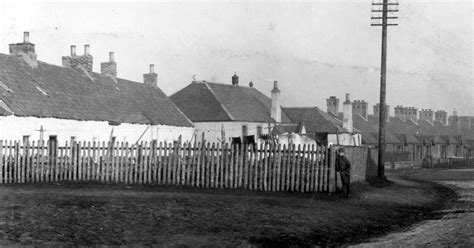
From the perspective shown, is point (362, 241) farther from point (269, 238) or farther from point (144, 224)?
point (144, 224)

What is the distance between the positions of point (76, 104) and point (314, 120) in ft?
103

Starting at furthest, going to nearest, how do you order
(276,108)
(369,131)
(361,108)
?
(361,108) → (369,131) → (276,108)

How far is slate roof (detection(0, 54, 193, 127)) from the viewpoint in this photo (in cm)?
2625

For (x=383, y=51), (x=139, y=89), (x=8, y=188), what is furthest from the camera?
(x=139, y=89)

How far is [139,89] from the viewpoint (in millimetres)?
41000

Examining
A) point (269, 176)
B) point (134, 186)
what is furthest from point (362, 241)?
point (134, 186)

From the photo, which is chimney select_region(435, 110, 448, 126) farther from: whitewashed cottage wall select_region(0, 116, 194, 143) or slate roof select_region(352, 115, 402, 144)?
whitewashed cottage wall select_region(0, 116, 194, 143)

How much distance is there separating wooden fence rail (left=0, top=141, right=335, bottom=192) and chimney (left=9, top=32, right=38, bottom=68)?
11.3 metres

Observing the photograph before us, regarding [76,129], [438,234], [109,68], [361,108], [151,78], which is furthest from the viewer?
[361,108]

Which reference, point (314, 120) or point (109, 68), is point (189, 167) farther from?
point (314, 120)

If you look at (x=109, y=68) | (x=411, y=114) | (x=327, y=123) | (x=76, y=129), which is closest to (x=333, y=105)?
(x=327, y=123)

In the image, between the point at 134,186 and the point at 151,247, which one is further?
the point at 134,186

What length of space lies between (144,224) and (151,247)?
2050 mm

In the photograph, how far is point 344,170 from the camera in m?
16.8
